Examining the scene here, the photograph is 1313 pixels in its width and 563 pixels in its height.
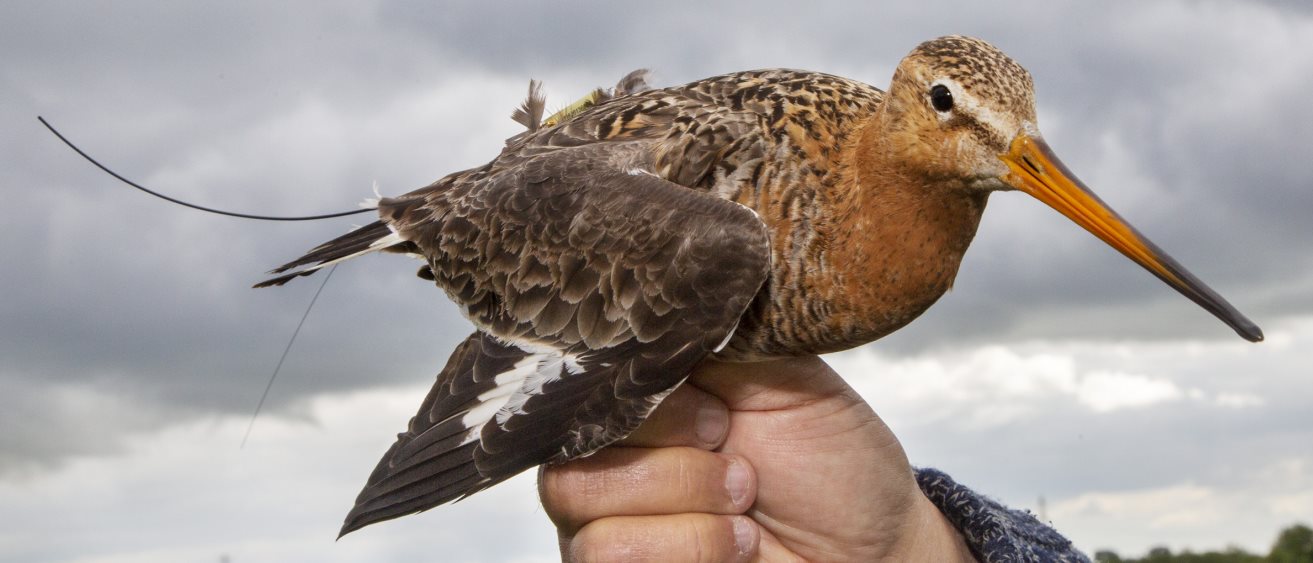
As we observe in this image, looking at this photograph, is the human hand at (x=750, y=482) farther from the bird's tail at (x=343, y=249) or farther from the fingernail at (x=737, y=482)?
the bird's tail at (x=343, y=249)

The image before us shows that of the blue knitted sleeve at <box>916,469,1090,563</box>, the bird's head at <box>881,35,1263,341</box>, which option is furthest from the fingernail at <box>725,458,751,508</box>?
the bird's head at <box>881,35,1263,341</box>

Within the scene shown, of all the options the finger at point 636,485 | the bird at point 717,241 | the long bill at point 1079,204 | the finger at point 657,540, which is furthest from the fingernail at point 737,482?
the long bill at point 1079,204

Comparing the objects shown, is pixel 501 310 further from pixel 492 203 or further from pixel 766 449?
pixel 766 449

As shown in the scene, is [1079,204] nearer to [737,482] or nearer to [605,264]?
[737,482]

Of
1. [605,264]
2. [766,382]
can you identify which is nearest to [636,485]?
[766,382]

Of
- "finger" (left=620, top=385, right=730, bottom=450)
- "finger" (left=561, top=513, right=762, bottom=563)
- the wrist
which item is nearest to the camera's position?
"finger" (left=561, top=513, right=762, bottom=563)

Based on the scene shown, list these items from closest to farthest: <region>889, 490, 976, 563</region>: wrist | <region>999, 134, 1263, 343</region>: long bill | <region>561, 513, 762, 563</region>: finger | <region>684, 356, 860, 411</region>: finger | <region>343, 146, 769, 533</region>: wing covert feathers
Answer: <region>999, 134, 1263, 343</region>: long bill
<region>343, 146, 769, 533</region>: wing covert feathers
<region>561, 513, 762, 563</region>: finger
<region>684, 356, 860, 411</region>: finger
<region>889, 490, 976, 563</region>: wrist

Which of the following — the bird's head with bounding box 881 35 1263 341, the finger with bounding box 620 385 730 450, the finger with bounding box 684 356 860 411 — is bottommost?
the finger with bounding box 620 385 730 450

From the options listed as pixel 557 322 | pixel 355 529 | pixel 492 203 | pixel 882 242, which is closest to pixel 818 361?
pixel 882 242

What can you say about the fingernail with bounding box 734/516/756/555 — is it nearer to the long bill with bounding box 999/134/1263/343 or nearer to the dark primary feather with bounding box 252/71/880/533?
the dark primary feather with bounding box 252/71/880/533
